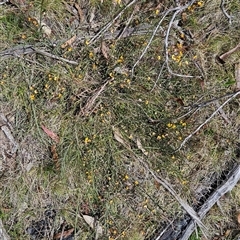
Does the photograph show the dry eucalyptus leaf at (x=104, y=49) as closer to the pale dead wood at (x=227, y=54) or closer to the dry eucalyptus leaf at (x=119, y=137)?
the dry eucalyptus leaf at (x=119, y=137)

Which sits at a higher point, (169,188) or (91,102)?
(91,102)

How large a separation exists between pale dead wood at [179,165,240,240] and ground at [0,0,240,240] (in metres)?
0.09

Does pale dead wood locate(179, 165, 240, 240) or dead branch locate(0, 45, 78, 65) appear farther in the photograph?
pale dead wood locate(179, 165, 240, 240)

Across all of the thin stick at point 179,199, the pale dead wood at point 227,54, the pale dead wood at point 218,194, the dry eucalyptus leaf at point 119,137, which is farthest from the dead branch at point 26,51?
the pale dead wood at point 218,194

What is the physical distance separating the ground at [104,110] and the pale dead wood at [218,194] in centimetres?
9

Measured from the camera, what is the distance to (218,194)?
2.87 metres

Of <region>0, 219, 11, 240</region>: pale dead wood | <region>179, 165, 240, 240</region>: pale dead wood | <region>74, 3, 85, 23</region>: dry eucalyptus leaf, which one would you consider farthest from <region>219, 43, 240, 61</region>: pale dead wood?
<region>0, 219, 11, 240</region>: pale dead wood

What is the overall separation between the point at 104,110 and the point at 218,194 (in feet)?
3.16

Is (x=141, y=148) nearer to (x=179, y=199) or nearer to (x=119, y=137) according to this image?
(x=119, y=137)

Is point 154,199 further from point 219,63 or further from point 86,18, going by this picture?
point 86,18

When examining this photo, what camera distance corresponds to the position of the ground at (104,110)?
2.72 m

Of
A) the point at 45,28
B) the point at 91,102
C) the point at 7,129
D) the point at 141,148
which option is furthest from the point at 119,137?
the point at 45,28

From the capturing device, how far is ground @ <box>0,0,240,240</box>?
2717 millimetres

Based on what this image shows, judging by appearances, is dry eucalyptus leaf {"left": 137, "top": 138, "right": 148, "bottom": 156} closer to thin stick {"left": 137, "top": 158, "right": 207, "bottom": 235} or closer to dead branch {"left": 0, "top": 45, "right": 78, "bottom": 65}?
thin stick {"left": 137, "top": 158, "right": 207, "bottom": 235}
